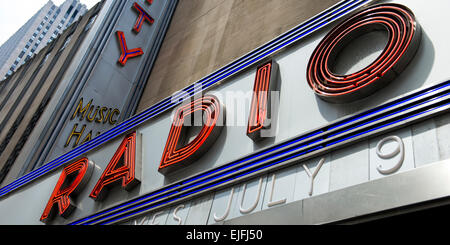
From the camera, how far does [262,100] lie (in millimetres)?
7633

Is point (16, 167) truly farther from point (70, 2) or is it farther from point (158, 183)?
point (70, 2)

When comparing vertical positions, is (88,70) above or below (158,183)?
above

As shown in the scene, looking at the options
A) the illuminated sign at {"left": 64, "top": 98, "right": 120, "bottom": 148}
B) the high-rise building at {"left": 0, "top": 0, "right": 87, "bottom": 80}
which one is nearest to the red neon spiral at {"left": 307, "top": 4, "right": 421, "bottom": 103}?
the illuminated sign at {"left": 64, "top": 98, "right": 120, "bottom": 148}

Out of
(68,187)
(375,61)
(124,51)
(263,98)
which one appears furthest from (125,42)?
(375,61)

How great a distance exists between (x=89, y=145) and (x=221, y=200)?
20.1ft

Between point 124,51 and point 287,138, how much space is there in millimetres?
12483

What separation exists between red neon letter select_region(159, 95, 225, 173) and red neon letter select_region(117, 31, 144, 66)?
8.80 meters

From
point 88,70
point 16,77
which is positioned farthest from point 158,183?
point 16,77

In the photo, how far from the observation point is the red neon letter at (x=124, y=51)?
692 inches

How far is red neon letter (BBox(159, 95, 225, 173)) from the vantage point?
824cm

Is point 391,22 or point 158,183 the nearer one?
point 391,22

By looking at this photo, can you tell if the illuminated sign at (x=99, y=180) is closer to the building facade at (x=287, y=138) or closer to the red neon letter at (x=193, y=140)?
the building facade at (x=287, y=138)

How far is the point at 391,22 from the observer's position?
643 cm

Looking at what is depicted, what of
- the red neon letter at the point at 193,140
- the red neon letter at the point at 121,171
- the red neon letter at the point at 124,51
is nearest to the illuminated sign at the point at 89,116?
the red neon letter at the point at 124,51
